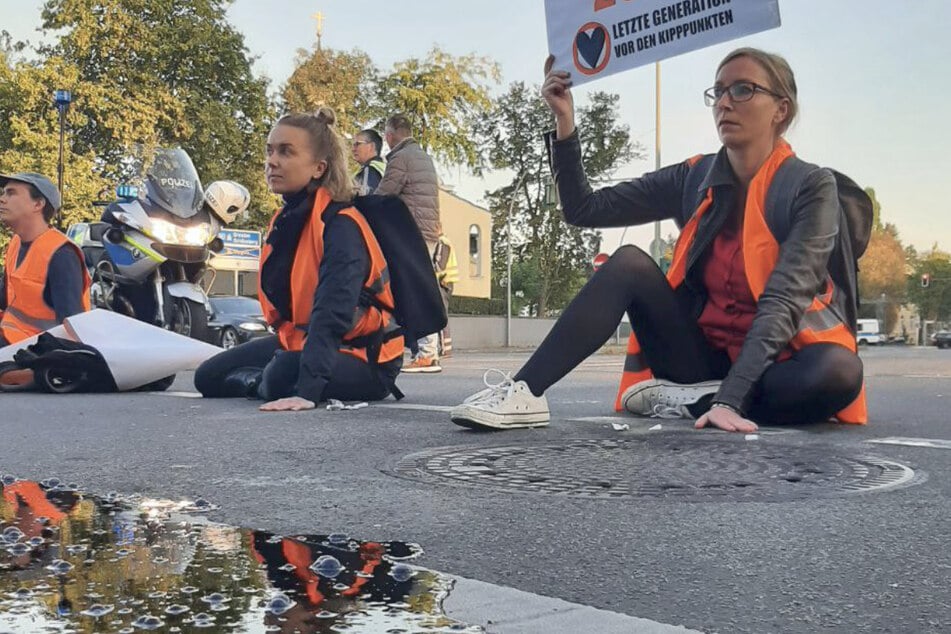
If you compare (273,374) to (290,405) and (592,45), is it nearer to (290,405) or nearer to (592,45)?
(290,405)

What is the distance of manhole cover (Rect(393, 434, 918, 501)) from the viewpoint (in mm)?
2713

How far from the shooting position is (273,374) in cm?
536

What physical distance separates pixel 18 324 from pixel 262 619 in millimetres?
6019

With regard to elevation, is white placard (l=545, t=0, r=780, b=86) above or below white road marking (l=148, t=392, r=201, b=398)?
above

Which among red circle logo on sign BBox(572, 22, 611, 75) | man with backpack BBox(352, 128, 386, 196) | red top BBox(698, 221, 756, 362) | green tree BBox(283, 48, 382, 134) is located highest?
green tree BBox(283, 48, 382, 134)

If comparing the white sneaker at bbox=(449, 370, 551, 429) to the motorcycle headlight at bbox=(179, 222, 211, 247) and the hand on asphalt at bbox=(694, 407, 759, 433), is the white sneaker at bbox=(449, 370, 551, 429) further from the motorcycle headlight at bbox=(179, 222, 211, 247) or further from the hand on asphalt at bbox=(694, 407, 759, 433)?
the motorcycle headlight at bbox=(179, 222, 211, 247)

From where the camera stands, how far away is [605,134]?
51.8 m

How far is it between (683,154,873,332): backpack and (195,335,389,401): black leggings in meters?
1.89

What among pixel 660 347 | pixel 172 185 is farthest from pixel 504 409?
pixel 172 185

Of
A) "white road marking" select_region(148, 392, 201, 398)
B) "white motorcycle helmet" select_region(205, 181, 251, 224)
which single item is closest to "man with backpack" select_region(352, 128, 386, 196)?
"white motorcycle helmet" select_region(205, 181, 251, 224)

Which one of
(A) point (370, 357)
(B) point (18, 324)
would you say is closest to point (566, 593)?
(A) point (370, 357)

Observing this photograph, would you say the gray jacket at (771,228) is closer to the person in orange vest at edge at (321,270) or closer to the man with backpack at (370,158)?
the person in orange vest at edge at (321,270)

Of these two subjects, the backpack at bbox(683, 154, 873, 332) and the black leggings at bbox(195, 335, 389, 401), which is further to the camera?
the black leggings at bbox(195, 335, 389, 401)

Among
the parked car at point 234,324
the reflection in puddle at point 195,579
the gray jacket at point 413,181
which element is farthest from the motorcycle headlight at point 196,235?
the parked car at point 234,324
